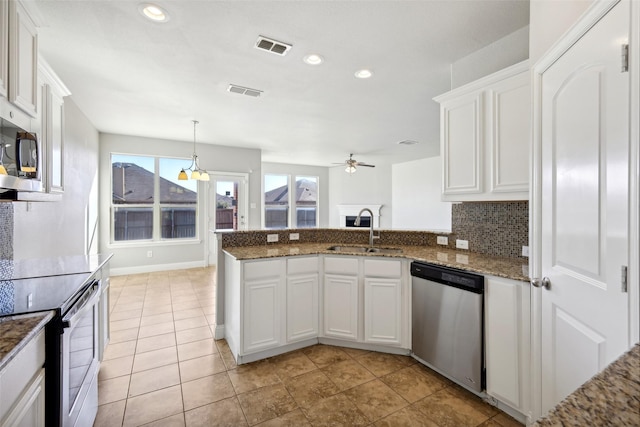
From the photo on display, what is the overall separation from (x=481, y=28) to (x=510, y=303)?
2.07 m

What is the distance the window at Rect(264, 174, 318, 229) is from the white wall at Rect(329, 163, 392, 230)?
2.16 ft

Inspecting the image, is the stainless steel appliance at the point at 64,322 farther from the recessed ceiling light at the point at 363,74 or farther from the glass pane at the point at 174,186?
the glass pane at the point at 174,186

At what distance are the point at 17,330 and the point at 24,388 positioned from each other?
194mm

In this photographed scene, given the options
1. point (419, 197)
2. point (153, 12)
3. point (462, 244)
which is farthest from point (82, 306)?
point (419, 197)

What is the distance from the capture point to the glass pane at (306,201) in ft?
32.1

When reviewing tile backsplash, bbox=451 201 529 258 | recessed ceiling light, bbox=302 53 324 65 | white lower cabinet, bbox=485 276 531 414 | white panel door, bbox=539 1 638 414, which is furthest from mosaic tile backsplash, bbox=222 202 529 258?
recessed ceiling light, bbox=302 53 324 65

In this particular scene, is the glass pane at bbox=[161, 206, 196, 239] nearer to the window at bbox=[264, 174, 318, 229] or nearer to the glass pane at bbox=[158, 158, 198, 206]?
the glass pane at bbox=[158, 158, 198, 206]

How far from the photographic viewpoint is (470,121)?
7.45 ft

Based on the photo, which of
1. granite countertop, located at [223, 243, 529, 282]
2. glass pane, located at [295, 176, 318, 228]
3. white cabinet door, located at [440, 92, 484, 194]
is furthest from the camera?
glass pane, located at [295, 176, 318, 228]

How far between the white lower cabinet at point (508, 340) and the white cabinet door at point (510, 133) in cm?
72

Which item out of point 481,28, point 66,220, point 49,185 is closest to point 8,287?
point 49,185

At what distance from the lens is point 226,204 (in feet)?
21.8

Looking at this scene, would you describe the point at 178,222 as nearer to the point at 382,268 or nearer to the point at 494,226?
the point at 382,268

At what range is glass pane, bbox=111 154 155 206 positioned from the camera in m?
5.65
